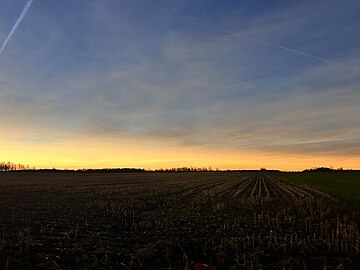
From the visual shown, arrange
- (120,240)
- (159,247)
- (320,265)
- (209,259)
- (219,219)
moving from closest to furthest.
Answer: (320,265), (209,259), (159,247), (120,240), (219,219)

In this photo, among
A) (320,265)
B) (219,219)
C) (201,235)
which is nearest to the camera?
(320,265)

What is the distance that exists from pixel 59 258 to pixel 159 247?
3023 millimetres

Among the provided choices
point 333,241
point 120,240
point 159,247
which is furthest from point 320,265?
point 120,240

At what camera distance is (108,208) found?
78.1ft

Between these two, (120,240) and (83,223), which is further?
(83,223)

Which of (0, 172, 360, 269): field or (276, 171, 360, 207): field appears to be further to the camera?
(276, 171, 360, 207): field

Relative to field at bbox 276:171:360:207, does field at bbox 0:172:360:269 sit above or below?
below

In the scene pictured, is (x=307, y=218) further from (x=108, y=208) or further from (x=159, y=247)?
(x=108, y=208)

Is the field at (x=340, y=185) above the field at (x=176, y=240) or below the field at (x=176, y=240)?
above

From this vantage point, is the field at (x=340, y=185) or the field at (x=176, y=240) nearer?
the field at (x=176, y=240)

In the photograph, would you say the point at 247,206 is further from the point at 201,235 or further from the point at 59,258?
the point at 59,258

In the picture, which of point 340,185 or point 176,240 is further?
point 340,185

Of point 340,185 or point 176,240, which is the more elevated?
point 340,185

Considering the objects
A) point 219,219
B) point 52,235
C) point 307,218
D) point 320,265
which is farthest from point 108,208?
point 320,265
